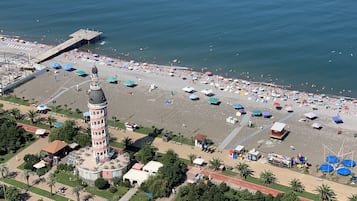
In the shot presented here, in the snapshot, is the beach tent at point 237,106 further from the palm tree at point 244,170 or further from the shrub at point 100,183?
the shrub at point 100,183

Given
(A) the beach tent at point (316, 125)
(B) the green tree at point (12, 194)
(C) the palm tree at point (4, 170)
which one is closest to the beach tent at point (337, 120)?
(A) the beach tent at point (316, 125)

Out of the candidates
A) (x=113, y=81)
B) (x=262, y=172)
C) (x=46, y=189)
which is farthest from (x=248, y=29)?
(x=46, y=189)

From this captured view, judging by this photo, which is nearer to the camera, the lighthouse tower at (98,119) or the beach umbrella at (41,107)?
the lighthouse tower at (98,119)

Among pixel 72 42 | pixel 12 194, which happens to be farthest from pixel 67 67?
pixel 12 194

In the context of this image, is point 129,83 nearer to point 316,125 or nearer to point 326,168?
point 316,125

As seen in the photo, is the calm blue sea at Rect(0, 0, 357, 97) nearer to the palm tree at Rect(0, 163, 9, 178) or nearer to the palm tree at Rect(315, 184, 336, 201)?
the palm tree at Rect(315, 184, 336, 201)

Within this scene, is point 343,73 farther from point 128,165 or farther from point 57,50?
point 57,50

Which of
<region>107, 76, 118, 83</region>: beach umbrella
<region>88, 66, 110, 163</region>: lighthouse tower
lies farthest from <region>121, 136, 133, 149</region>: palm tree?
<region>107, 76, 118, 83</region>: beach umbrella
